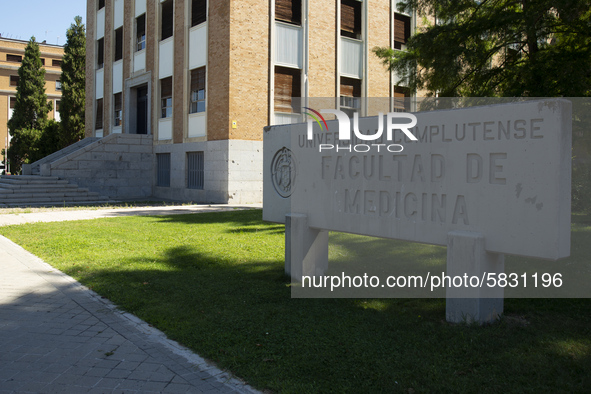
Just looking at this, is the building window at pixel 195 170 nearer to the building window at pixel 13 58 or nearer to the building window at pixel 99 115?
the building window at pixel 99 115

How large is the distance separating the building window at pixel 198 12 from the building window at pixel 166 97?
3052 mm

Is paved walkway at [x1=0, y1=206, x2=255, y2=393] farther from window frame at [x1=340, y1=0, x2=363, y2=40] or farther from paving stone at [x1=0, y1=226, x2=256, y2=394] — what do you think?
window frame at [x1=340, y1=0, x2=363, y2=40]

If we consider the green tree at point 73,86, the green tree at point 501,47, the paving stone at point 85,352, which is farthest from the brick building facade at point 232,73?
the paving stone at point 85,352

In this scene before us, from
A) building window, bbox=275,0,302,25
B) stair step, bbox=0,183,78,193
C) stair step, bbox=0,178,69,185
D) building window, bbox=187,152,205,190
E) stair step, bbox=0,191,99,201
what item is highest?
building window, bbox=275,0,302,25

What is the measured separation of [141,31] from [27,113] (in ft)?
70.4

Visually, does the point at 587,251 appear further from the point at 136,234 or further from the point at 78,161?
the point at 78,161

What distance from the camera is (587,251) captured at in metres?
7.72

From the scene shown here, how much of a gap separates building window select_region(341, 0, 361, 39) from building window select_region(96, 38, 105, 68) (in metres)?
14.9

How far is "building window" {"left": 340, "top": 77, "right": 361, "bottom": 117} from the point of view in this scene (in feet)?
74.3

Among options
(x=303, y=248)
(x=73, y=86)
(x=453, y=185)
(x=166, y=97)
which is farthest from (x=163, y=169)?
(x=453, y=185)

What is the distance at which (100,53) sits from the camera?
29.5m

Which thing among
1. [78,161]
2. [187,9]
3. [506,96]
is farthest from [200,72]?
[506,96]

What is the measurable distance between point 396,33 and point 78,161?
53.4 feet

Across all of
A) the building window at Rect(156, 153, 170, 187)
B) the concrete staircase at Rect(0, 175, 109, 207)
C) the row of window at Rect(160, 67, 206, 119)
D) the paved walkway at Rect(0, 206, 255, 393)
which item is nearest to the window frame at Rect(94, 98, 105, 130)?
the building window at Rect(156, 153, 170, 187)
